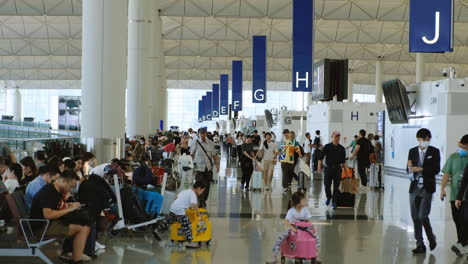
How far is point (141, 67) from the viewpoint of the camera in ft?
92.8

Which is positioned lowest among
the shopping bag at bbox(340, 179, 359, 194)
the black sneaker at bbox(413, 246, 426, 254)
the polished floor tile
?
the polished floor tile

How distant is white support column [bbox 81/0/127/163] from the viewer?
1500 cm

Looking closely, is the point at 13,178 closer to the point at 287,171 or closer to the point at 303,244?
the point at 303,244

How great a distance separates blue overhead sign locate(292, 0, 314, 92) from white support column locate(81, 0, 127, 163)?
29.7ft

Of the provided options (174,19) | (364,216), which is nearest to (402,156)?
(364,216)

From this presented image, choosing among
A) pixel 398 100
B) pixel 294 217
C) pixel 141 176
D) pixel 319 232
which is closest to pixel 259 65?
pixel 398 100

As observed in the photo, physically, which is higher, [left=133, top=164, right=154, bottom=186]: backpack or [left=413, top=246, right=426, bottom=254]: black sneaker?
[left=133, top=164, right=154, bottom=186]: backpack

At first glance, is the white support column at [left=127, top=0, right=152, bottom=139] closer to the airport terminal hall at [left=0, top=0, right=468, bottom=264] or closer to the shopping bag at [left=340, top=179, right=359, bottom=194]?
the airport terminal hall at [left=0, top=0, right=468, bottom=264]

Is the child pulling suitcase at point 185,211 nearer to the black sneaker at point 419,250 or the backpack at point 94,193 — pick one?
the backpack at point 94,193

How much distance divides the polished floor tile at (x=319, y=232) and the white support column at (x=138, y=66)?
36.9 feet

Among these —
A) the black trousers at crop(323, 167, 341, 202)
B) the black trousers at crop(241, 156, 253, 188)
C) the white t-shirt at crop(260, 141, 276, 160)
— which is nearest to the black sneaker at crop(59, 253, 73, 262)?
the black trousers at crop(323, 167, 341, 202)

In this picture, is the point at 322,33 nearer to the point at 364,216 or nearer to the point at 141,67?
the point at 141,67

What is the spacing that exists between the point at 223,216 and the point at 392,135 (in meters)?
15.8

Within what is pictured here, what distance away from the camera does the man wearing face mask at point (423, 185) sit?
942cm
